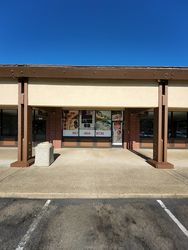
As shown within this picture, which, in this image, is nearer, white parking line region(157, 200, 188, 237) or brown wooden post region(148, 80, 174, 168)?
white parking line region(157, 200, 188, 237)

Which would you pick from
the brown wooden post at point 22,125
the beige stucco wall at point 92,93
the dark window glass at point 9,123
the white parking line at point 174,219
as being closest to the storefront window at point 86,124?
the dark window glass at point 9,123

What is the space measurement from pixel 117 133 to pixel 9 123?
885 cm

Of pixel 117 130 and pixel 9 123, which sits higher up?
pixel 9 123

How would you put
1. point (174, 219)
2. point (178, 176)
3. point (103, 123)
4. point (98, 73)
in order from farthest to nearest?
point (103, 123)
point (98, 73)
point (178, 176)
point (174, 219)

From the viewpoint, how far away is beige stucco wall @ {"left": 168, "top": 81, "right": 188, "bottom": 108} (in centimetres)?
1054

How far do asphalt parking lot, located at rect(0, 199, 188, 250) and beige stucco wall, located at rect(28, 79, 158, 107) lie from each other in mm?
5304

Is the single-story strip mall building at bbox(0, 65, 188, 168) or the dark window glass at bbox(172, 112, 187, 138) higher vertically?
the single-story strip mall building at bbox(0, 65, 188, 168)

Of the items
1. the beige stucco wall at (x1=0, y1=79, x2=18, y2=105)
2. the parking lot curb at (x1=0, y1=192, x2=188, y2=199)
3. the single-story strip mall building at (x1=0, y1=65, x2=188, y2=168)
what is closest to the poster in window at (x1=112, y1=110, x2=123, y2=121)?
the single-story strip mall building at (x1=0, y1=65, x2=188, y2=168)

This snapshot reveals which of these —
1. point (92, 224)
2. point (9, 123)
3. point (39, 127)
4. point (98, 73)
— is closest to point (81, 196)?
point (92, 224)

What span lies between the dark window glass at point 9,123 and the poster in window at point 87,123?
534cm

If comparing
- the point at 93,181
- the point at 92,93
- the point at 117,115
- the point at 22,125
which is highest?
the point at 92,93

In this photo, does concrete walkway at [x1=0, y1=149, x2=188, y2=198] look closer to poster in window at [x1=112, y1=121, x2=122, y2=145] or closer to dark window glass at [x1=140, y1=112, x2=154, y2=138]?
dark window glass at [x1=140, y1=112, x2=154, y2=138]

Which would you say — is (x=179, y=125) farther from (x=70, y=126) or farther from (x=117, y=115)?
(x=70, y=126)

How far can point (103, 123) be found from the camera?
1802 cm
